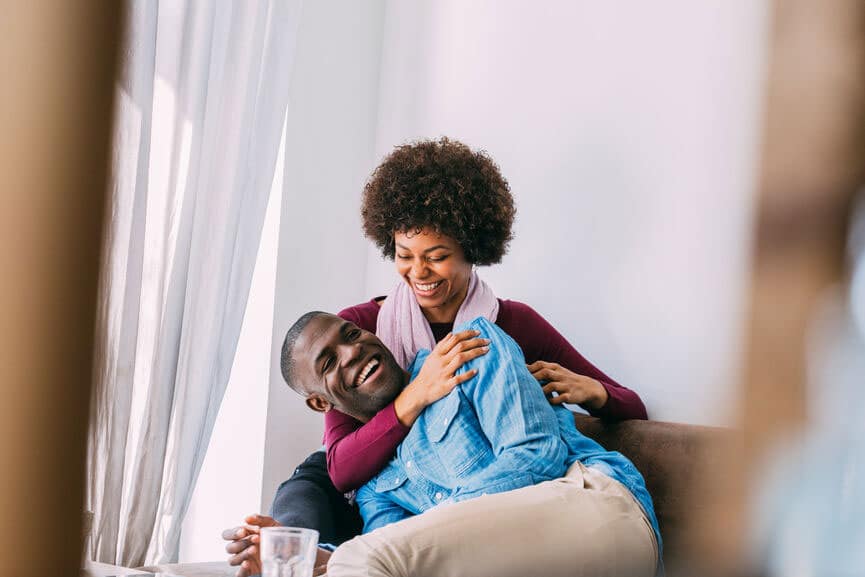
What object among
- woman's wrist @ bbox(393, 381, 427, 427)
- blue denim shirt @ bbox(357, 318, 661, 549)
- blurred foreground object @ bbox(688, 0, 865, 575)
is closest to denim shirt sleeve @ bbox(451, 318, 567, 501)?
blue denim shirt @ bbox(357, 318, 661, 549)

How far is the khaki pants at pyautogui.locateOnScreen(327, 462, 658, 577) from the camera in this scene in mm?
1159

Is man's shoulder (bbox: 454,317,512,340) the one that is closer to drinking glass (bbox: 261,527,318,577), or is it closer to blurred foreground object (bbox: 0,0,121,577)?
drinking glass (bbox: 261,527,318,577)

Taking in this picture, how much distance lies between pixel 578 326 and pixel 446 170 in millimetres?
587

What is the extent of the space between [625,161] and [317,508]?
1167 millimetres

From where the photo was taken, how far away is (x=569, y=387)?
1893mm

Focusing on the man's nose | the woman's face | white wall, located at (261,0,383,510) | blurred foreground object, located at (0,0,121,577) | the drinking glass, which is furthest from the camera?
white wall, located at (261,0,383,510)

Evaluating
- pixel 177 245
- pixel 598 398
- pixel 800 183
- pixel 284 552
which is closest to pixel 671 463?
pixel 598 398

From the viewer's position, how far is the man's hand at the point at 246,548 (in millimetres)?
1500

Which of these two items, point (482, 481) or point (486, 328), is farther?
point (486, 328)

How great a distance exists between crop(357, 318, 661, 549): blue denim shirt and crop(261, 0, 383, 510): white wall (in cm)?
101

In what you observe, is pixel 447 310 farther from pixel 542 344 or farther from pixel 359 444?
pixel 359 444

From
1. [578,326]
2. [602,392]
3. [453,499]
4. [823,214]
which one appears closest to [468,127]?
[578,326]

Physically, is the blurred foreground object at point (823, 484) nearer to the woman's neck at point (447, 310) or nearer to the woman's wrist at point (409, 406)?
the woman's wrist at point (409, 406)

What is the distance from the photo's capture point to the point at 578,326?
2.41 m
